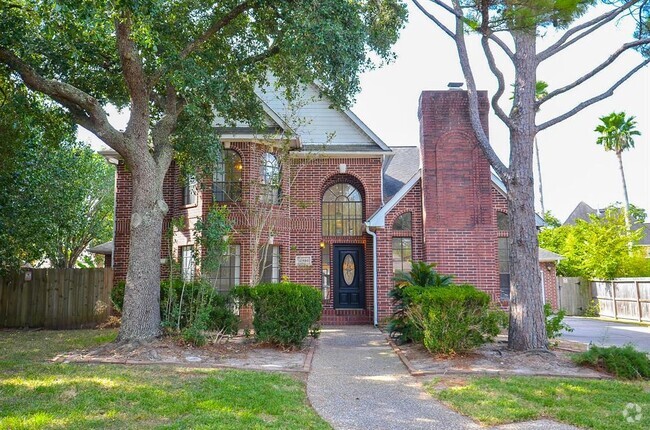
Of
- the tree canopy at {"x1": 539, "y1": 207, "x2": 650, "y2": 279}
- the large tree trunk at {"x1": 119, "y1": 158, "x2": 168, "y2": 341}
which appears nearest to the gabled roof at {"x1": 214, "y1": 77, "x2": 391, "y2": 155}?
the large tree trunk at {"x1": 119, "y1": 158, "x2": 168, "y2": 341}

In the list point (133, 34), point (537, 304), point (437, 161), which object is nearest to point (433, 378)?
point (537, 304)

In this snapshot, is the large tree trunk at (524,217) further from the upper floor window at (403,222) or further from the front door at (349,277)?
the front door at (349,277)

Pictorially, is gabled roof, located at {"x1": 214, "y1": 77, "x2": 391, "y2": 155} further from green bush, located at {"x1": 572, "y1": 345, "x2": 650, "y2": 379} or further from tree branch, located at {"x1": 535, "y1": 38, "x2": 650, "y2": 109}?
green bush, located at {"x1": 572, "y1": 345, "x2": 650, "y2": 379}

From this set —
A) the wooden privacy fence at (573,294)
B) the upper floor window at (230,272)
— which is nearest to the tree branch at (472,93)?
the upper floor window at (230,272)

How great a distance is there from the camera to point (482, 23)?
9062mm

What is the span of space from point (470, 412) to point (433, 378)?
1814 mm

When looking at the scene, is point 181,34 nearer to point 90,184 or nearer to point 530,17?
point 530,17

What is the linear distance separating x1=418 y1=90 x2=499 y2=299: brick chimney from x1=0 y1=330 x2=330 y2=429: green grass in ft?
27.6

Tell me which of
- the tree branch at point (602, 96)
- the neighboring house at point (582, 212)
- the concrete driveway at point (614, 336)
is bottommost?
the concrete driveway at point (614, 336)

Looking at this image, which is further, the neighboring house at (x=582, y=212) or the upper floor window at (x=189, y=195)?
the neighboring house at (x=582, y=212)

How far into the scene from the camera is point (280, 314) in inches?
382

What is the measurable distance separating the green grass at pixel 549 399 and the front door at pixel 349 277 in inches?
334

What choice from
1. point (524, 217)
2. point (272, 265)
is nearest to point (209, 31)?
point (272, 265)

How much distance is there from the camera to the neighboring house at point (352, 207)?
14258 millimetres
